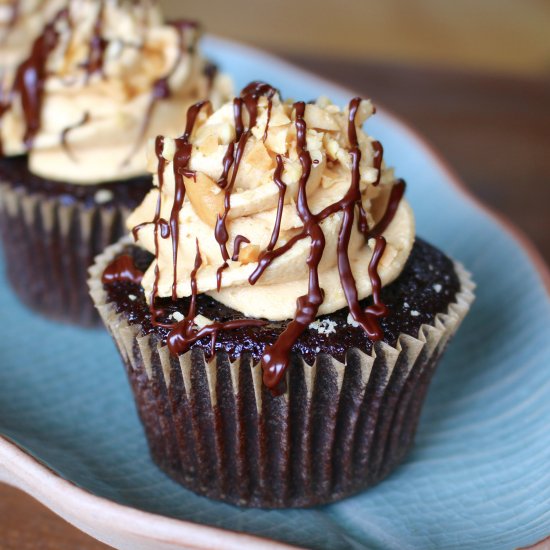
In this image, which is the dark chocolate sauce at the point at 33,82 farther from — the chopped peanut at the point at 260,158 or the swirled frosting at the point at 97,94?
the chopped peanut at the point at 260,158

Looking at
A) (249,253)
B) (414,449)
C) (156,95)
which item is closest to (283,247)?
(249,253)

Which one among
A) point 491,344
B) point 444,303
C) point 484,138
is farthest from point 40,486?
point 484,138

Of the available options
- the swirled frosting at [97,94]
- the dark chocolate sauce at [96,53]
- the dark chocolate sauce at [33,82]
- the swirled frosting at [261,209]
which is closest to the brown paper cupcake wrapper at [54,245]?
the swirled frosting at [97,94]

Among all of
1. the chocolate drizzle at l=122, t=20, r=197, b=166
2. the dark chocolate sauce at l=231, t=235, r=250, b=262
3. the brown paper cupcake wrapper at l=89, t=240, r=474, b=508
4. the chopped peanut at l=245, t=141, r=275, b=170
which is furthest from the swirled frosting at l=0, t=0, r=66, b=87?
the dark chocolate sauce at l=231, t=235, r=250, b=262

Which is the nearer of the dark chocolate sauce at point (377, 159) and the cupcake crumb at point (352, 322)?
the cupcake crumb at point (352, 322)

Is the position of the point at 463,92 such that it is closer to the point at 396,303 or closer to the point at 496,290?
the point at 496,290

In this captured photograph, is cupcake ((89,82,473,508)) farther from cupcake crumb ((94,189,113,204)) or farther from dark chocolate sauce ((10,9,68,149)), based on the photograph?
dark chocolate sauce ((10,9,68,149))
